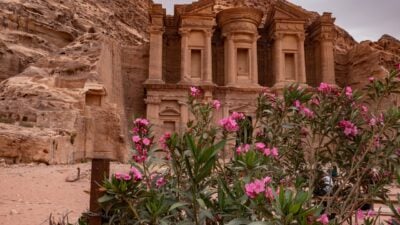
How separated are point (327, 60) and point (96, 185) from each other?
92.9 feet

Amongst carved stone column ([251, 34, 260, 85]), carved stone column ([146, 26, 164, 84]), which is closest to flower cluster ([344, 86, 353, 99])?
carved stone column ([146, 26, 164, 84])

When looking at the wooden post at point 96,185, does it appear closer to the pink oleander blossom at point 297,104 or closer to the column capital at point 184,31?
the pink oleander blossom at point 297,104

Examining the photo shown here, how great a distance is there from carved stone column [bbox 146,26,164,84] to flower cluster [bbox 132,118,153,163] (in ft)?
73.7

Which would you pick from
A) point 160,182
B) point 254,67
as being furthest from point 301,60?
point 160,182

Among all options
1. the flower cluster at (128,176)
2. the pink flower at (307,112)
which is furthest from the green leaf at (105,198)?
the pink flower at (307,112)

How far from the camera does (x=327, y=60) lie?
29531 millimetres

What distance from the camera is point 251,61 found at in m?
28.4

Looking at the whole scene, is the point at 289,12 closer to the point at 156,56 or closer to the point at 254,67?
the point at 254,67

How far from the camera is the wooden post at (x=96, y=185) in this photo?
11.5 ft

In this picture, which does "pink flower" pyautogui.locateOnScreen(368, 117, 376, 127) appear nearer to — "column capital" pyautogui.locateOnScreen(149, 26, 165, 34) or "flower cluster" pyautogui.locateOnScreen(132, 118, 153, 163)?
"flower cluster" pyautogui.locateOnScreen(132, 118, 153, 163)

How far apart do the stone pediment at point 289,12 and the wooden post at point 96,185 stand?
27502 mm

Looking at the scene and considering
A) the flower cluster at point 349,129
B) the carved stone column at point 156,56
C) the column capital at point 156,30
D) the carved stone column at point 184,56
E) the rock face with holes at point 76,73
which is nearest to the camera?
the flower cluster at point 349,129

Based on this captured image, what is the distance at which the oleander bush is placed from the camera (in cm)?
279

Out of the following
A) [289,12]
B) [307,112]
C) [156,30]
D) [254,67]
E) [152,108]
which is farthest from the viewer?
[289,12]
